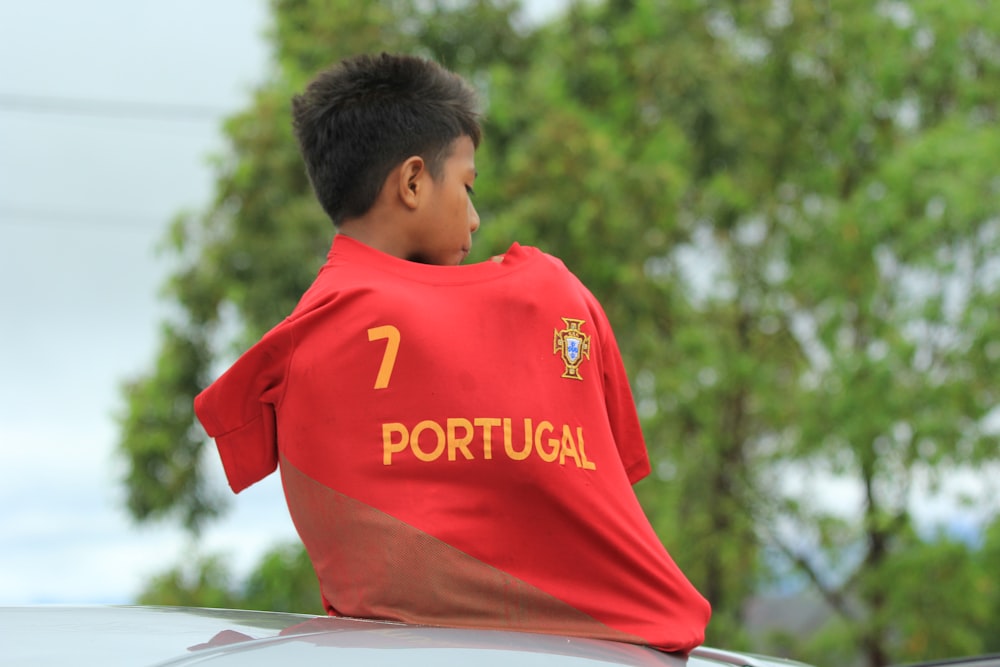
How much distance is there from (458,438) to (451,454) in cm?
2

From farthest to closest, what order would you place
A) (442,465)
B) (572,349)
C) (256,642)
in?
(572,349) → (442,465) → (256,642)

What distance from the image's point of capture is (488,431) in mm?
1785

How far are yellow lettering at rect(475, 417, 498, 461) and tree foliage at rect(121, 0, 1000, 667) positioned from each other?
7.81 metres

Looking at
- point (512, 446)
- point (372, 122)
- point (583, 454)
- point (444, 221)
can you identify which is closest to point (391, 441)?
point (512, 446)

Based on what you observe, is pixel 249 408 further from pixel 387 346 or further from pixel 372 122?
pixel 372 122

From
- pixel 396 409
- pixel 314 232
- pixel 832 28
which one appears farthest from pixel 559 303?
pixel 832 28

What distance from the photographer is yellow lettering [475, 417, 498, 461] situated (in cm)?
178

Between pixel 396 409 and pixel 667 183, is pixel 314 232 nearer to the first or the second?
pixel 667 183

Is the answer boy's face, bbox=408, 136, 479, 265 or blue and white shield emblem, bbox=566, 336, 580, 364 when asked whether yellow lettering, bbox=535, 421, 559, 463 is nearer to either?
blue and white shield emblem, bbox=566, 336, 580, 364

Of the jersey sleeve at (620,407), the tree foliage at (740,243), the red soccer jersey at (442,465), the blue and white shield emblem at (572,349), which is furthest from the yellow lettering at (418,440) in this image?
the tree foliage at (740,243)

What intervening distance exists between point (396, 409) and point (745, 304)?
12332 mm

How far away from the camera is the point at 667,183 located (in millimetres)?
10680

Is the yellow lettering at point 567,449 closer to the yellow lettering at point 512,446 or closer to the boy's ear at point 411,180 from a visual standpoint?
the yellow lettering at point 512,446

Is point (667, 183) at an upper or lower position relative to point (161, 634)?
upper
